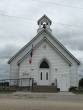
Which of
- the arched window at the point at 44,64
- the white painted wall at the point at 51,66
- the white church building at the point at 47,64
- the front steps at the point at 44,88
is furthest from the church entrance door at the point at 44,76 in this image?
the front steps at the point at 44,88

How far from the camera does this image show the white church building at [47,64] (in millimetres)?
43281

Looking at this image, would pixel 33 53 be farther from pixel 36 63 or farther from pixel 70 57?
pixel 70 57

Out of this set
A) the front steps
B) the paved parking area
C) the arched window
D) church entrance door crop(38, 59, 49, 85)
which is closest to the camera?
the paved parking area

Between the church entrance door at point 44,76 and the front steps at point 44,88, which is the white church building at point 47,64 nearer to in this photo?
the church entrance door at point 44,76

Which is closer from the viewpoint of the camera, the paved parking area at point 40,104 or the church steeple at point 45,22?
the paved parking area at point 40,104

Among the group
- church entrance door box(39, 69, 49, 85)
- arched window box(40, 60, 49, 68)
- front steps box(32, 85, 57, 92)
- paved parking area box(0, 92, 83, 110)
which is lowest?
paved parking area box(0, 92, 83, 110)

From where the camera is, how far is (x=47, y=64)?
4394 cm

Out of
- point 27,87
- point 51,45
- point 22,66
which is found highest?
point 51,45

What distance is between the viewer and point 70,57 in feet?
146

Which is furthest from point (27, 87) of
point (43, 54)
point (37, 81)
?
point (43, 54)

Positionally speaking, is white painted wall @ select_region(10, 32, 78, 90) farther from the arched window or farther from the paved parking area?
the paved parking area

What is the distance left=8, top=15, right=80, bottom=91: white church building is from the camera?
43281mm

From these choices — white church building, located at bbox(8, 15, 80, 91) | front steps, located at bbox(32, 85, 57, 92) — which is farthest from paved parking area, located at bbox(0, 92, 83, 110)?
white church building, located at bbox(8, 15, 80, 91)

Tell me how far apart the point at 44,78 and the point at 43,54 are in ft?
10.2
